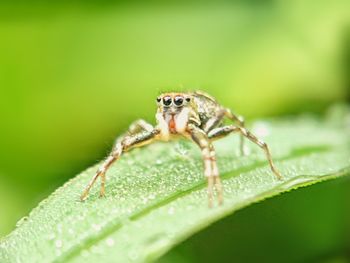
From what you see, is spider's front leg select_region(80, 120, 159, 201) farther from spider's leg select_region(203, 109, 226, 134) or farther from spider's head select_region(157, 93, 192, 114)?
spider's leg select_region(203, 109, 226, 134)

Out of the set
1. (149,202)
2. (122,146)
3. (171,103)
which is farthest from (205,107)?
(149,202)

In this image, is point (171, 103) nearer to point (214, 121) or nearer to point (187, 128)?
point (187, 128)

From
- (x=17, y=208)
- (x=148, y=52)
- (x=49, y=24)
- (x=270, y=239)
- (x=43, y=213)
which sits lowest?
(x=270, y=239)

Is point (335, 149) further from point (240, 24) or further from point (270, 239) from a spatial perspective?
point (240, 24)

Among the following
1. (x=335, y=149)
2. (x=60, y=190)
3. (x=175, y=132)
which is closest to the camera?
(x=60, y=190)

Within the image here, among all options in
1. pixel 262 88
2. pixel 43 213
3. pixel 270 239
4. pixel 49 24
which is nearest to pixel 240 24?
pixel 262 88

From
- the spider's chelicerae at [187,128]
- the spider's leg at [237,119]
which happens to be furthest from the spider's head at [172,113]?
the spider's leg at [237,119]
